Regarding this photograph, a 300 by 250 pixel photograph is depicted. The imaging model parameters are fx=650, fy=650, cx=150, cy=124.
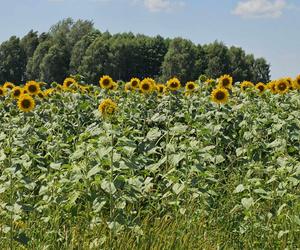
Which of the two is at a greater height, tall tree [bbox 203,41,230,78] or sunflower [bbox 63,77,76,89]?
tall tree [bbox 203,41,230,78]

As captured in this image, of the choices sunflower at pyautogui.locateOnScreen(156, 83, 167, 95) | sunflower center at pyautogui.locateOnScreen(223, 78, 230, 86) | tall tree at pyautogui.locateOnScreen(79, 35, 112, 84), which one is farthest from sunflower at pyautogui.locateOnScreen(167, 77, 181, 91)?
tall tree at pyautogui.locateOnScreen(79, 35, 112, 84)

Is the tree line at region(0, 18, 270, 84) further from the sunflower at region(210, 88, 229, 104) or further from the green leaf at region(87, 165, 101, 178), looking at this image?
the green leaf at region(87, 165, 101, 178)

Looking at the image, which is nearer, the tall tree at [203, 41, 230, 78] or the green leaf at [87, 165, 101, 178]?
the green leaf at [87, 165, 101, 178]

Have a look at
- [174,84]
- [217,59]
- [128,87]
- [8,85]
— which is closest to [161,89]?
[128,87]

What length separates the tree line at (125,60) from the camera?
6869 cm

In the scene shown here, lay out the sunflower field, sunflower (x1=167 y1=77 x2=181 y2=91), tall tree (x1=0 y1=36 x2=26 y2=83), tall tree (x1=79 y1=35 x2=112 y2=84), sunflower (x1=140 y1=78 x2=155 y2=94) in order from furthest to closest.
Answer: tall tree (x1=0 y1=36 x2=26 y2=83) → tall tree (x1=79 y1=35 x2=112 y2=84) → sunflower (x1=140 y1=78 x2=155 y2=94) → sunflower (x1=167 y1=77 x2=181 y2=91) → the sunflower field

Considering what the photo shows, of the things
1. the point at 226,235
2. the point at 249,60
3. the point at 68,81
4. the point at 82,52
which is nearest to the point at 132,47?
the point at 82,52

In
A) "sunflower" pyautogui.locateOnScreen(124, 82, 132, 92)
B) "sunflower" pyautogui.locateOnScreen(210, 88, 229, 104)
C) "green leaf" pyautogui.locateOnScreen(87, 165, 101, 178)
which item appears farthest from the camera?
"sunflower" pyautogui.locateOnScreen(124, 82, 132, 92)

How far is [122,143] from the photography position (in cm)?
529

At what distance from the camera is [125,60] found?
71.2 meters

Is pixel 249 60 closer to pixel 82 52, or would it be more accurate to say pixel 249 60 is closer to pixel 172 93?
pixel 82 52

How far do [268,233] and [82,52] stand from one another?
222ft

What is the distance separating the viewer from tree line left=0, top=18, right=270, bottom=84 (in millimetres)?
68688

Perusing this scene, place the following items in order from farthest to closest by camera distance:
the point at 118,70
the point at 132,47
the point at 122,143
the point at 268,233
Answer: the point at 132,47 → the point at 118,70 → the point at 268,233 → the point at 122,143
